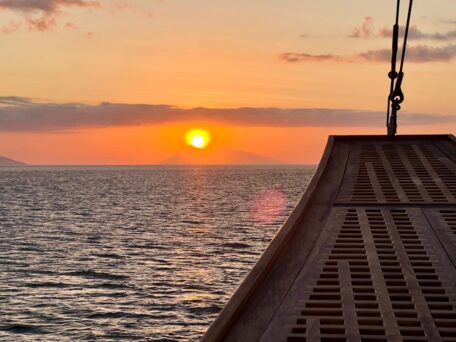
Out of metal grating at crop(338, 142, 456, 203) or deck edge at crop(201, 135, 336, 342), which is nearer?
deck edge at crop(201, 135, 336, 342)

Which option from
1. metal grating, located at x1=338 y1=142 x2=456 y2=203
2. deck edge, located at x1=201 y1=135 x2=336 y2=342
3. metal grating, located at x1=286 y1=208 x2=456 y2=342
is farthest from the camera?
metal grating, located at x1=338 y1=142 x2=456 y2=203

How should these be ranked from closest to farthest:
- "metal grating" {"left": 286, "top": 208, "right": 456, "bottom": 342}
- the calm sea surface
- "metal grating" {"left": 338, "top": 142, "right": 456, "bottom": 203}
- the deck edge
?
the deck edge → "metal grating" {"left": 286, "top": 208, "right": 456, "bottom": 342} → "metal grating" {"left": 338, "top": 142, "right": 456, "bottom": 203} → the calm sea surface

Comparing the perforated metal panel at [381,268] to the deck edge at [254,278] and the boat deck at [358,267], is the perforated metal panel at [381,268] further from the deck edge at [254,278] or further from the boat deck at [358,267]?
the deck edge at [254,278]

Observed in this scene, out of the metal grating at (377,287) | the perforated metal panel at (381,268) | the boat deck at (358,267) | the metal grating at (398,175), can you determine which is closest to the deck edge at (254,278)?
the boat deck at (358,267)

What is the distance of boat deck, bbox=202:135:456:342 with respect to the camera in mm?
7168

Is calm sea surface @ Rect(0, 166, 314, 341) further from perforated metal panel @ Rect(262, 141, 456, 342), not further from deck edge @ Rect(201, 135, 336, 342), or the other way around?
deck edge @ Rect(201, 135, 336, 342)

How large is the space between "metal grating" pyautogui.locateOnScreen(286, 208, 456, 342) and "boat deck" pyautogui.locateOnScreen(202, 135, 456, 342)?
0.01m

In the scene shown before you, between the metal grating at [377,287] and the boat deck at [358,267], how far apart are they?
0.04ft

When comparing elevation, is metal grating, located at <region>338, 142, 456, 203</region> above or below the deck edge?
above

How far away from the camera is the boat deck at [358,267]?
23.5ft

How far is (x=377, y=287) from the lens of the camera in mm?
8508

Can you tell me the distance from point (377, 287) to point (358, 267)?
858mm

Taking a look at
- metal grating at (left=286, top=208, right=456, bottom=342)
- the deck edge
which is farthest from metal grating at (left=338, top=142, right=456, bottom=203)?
metal grating at (left=286, top=208, right=456, bottom=342)

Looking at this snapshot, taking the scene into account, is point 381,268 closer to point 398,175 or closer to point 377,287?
point 377,287
